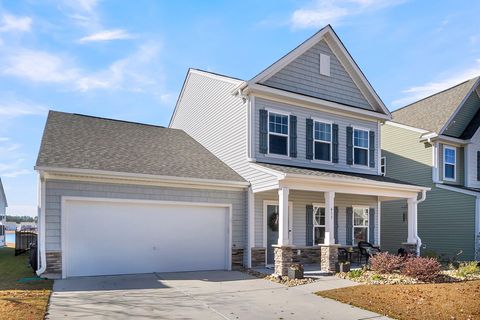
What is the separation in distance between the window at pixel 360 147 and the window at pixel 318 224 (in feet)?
8.50

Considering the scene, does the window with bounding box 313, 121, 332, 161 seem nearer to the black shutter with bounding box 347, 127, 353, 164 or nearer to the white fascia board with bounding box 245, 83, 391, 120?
the white fascia board with bounding box 245, 83, 391, 120

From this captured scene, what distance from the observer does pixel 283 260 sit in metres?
12.2

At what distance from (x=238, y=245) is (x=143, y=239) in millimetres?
3506

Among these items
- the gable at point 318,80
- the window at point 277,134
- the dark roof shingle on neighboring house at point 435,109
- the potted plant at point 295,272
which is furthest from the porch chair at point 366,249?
the dark roof shingle on neighboring house at point 435,109

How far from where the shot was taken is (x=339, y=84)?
55.3 ft

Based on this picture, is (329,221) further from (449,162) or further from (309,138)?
(449,162)

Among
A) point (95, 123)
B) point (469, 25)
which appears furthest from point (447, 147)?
point (95, 123)

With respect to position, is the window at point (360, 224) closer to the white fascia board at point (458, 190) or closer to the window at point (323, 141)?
the window at point (323, 141)

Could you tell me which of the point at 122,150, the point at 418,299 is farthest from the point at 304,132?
the point at 418,299

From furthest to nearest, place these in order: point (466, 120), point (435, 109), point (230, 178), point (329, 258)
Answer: point (435, 109), point (466, 120), point (230, 178), point (329, 258)

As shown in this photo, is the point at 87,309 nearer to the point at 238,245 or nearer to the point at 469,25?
the point at 238,245

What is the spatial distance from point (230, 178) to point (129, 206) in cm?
368

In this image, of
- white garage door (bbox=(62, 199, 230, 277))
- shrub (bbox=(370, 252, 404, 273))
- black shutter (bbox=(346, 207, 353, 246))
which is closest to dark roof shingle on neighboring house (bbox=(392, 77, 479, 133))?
black shutter (bbox=(346, 207, 353, 246))

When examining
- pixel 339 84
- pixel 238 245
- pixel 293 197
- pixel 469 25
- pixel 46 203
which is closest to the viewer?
pixel 46 203
